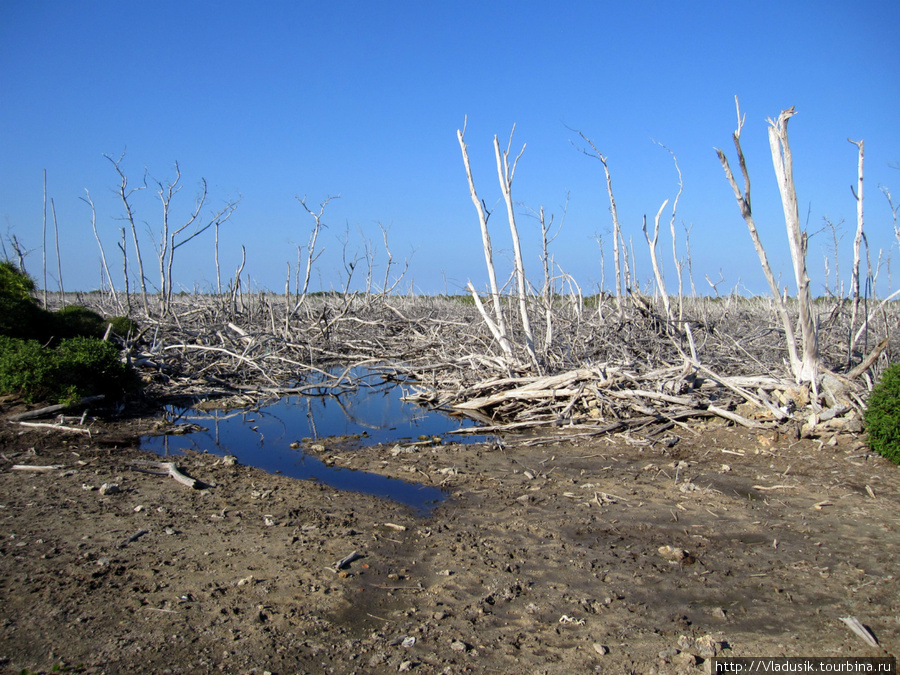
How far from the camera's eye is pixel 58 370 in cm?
804

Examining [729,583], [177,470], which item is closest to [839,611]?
[729,583]

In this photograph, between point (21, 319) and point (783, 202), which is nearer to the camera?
point (783, 202)

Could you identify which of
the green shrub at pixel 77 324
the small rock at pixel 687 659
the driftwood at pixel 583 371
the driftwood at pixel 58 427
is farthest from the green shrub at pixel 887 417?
the green shrub at pixel 77 324

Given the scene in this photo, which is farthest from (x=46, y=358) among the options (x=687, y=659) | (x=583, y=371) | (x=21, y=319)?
(x=687, y=659)

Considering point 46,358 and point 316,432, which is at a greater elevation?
point 46,358

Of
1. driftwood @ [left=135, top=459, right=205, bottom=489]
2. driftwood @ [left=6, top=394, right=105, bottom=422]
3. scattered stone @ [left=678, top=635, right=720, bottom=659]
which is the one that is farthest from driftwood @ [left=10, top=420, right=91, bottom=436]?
scattered stone @ [left=678, top=635, right=720, bottom=659]

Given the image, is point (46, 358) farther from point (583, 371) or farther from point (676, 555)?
point (676, 555)

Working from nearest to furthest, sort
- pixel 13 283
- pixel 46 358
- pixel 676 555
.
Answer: pixel 676 555, pixel 46 358, pixel 13 283

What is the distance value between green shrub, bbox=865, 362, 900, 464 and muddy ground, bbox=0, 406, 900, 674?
176mm

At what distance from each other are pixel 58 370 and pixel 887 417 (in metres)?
10.2

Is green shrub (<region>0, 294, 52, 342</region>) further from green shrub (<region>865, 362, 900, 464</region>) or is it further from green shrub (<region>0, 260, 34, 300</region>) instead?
green shrub (<region>865, 362, 900, 464</region>)

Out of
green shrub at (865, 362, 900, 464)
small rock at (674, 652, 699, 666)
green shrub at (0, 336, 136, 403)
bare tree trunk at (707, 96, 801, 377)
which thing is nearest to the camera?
small rock at (674, 652, 699, 666)

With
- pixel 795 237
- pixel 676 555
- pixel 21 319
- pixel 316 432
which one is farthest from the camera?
pixel 21 319

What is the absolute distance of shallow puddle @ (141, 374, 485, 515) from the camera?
5.91 metres
